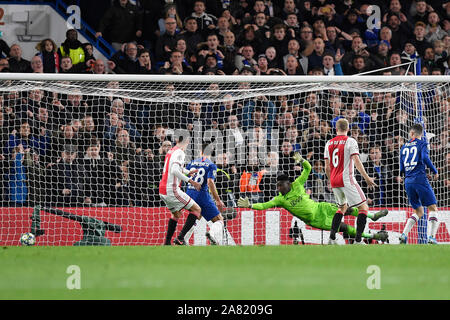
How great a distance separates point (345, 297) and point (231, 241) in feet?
22.7

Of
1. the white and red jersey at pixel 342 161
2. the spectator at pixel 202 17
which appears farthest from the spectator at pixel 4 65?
the white and red jersey at pixel 342 161

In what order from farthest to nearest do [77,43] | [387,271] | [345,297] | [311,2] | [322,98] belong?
[311,2] → [77,43] → [322,98] → [387,271] → [345,297]

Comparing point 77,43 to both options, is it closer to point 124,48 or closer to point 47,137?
point 124,48

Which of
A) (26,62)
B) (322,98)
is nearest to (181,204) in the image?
(322,98)

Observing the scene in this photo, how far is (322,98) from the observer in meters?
14.4

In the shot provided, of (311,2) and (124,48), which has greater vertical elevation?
(311,2)

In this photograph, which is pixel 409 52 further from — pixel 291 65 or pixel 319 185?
pixel 319 185

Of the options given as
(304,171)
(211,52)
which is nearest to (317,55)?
(211,52)

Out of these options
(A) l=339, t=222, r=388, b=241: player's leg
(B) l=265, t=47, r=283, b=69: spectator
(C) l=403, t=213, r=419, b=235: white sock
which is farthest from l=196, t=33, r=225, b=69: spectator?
(C) l=403, t=213, r=419, b=235: white sock

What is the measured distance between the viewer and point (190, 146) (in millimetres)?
13633

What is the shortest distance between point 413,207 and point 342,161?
1600 mm

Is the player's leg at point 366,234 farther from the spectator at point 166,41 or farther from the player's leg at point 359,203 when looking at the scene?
the spectator at point 166,41

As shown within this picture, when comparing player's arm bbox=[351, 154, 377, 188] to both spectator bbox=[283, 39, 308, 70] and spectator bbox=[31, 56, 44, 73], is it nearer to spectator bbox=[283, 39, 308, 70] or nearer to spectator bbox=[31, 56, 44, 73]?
spectator bbox=[283, 39, 308, 70]

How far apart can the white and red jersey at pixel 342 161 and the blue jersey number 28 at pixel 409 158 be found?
1050 millimetres
